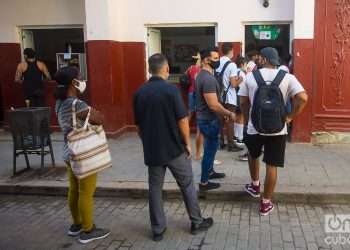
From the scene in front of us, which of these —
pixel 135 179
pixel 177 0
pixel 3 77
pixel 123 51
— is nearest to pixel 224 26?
pixel 177 0

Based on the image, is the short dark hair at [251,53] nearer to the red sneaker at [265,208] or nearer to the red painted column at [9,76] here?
the red sneaker at [265,208]

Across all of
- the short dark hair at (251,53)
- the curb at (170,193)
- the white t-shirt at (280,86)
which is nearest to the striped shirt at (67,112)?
the curb at (170,193)

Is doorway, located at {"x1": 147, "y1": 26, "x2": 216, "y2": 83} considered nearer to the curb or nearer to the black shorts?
the curb

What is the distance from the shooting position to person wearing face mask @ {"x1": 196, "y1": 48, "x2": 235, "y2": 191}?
533cm

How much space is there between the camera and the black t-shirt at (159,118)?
4.30 meters

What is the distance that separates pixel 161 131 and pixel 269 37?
16.5ft

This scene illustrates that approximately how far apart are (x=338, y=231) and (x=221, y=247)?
4.15 ft

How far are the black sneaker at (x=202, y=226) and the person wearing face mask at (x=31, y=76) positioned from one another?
5.59 meters

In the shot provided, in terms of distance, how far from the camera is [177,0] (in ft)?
28.8

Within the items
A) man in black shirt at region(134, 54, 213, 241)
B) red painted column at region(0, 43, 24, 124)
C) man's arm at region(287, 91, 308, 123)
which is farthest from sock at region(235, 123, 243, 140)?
red painted column at region(0, 43, 24, 124)

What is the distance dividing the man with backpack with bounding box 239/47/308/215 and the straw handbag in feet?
5.49

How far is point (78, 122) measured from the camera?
4.37 m

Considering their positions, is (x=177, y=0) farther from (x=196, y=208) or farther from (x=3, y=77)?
(x=196, y=208)

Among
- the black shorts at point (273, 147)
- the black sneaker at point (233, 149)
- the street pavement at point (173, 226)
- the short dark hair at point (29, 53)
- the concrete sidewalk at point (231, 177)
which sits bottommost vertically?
the street pavement at point (173, 226)
